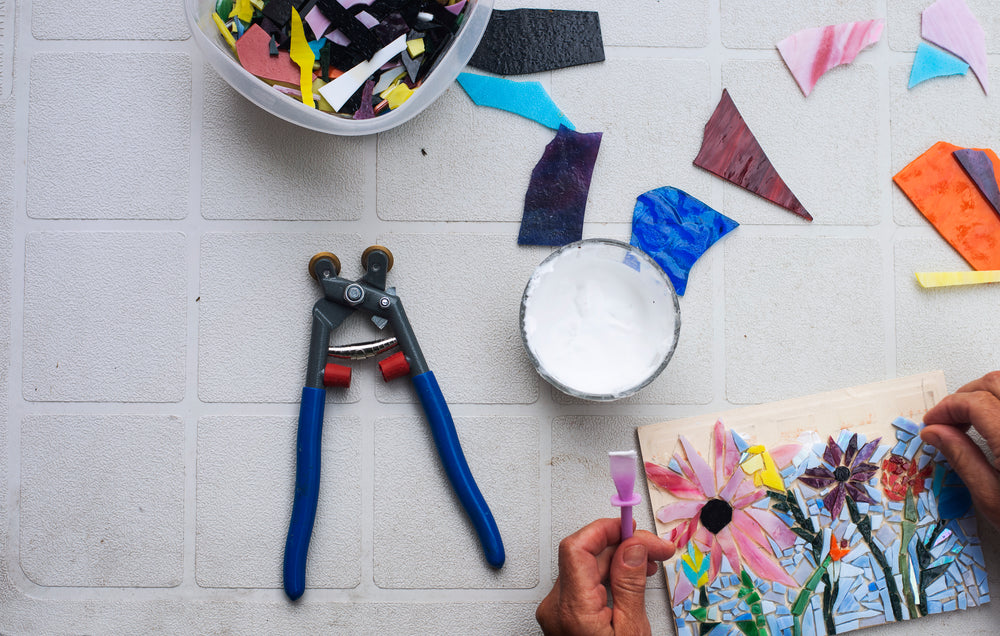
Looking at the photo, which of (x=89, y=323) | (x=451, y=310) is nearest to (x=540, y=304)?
(x=451, y=310)

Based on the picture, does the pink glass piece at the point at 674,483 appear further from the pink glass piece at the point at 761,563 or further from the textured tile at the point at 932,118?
the textured tile at the point at 932,118

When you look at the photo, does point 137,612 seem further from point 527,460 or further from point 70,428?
point 527,460

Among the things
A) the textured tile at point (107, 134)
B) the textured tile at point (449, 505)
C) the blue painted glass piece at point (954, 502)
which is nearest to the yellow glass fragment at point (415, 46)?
the textured tile at point (107, 134)

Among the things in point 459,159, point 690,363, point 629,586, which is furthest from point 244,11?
point 629,586

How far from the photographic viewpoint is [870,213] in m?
0.77

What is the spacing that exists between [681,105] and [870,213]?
9.2 inches

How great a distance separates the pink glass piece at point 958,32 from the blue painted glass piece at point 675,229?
0.30 metres

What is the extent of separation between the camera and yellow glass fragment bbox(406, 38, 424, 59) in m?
0.73

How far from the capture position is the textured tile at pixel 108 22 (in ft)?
2.52

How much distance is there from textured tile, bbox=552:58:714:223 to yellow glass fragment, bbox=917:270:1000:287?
253 millimetres

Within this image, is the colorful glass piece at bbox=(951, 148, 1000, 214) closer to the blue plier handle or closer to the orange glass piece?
the orange glass piece

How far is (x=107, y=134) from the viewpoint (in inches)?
30.3

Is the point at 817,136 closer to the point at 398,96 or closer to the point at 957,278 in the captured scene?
the point at 957,278

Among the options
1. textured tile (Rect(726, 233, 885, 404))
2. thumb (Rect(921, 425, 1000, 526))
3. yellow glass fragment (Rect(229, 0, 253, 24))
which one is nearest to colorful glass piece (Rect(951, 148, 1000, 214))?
textured tile (Rect(726, 233, 885, 404))
